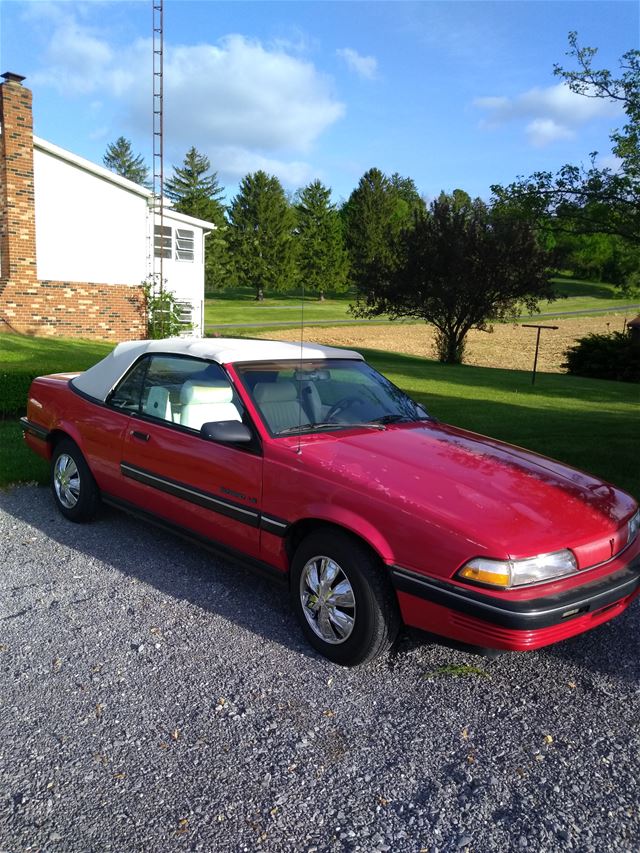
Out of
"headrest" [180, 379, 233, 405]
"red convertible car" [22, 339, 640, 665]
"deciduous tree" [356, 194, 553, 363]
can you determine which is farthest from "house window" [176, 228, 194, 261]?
"headrest" [180, 379, 233, 405]

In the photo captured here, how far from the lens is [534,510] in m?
3.36

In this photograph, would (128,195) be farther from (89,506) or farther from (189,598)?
(189,598)

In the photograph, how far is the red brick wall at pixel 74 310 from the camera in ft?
67.1

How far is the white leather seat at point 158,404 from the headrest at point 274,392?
2.50 feet

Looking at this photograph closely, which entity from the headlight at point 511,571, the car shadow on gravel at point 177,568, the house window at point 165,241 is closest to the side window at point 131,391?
the car shadow on gravel at point 177,568

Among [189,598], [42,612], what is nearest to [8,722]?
[42,612]

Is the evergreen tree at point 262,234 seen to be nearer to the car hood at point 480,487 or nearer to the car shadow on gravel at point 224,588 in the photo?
the car shadow on gravel at point 224,588

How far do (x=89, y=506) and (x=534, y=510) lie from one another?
3.40 metres

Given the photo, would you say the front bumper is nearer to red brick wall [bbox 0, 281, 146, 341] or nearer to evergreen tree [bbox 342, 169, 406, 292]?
red brick wall [bbox 0, 281, 146, 341]

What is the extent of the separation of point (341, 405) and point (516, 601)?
6.34 feet

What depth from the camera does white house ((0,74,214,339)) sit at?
20.1 meters

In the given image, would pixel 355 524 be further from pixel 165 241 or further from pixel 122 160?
pixel 122 160

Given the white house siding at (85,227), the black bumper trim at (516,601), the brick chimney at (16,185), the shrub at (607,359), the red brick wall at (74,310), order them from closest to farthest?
→ 1. the black bumper trim at (516,601)
2. the brick chimney at (16,185)
3. the red brick wall at (74,310)
4. the white house siding at (85,227)
5. the shrub at (607,359)

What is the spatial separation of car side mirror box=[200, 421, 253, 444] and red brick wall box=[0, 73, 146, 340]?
18.5 meters
